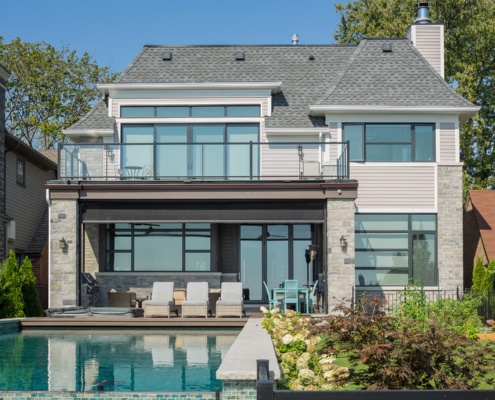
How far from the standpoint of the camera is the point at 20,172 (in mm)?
28547

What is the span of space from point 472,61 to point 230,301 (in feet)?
57.8

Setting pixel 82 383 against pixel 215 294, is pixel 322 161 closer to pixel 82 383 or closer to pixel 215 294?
pixel 215 294

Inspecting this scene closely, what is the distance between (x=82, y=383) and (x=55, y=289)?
10.6 metres

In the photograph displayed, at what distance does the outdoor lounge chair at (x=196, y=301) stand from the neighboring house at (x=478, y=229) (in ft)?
30.4

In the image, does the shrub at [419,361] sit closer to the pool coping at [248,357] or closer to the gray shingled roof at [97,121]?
the pool coping at [248,357]

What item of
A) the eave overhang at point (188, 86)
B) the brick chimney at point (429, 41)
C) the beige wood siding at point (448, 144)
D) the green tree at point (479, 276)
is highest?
the brick chimney at point (429, 41)

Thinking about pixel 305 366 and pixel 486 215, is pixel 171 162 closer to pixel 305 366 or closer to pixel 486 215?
pixel 486 215

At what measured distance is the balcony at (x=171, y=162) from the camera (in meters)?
22.1

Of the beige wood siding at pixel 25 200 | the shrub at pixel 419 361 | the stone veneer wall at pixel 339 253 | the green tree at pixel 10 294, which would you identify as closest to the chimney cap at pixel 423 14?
the stone veneer wall at pixel 339 253

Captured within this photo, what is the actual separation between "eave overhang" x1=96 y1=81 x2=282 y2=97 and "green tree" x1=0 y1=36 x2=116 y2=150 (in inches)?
772

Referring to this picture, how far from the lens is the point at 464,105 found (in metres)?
23.7

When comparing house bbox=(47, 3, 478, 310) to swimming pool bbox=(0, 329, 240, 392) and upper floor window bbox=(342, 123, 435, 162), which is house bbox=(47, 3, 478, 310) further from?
swimming pool bbox=(0, 329, 240, 392)

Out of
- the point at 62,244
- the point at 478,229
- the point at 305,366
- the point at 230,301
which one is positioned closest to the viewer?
the point at 305,366

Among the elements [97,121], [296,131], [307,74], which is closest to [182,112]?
[97,121]
